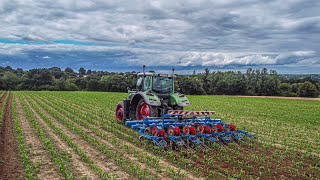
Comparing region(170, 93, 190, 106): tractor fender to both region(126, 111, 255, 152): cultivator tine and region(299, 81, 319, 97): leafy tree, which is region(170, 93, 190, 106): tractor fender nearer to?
region(126, 111, 255, 152): cultivator tine

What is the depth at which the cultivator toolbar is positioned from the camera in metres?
9.52

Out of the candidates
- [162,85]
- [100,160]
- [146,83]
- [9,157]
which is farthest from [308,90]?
[9,157]

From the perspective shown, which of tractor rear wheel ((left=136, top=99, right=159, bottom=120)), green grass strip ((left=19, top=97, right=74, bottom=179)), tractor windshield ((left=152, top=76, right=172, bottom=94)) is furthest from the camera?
tractor windshield ((left=152, top=76, right=172, bottom=94))

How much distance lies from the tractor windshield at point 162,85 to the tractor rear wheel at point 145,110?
86 centimetres

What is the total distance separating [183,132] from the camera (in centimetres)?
1003

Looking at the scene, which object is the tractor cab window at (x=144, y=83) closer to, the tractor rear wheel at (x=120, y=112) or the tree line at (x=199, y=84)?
the tractor rear wheel at (x=120, y=112)

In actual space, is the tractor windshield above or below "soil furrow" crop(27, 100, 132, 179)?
above

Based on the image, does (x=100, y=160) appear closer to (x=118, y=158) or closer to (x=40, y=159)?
(x=118, y=158)

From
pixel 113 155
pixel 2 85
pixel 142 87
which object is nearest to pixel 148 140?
pixel 113 155

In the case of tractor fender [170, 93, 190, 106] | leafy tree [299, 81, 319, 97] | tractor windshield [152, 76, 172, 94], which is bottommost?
leafy tree [299, 81, 319, 97]

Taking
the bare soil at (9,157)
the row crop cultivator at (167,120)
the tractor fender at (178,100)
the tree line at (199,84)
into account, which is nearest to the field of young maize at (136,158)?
the bare soil at (9,157)

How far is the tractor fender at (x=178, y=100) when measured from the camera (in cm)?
1249

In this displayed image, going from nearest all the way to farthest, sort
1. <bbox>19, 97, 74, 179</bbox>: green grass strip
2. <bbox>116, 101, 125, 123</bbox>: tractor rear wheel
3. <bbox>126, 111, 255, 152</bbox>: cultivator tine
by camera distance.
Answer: <bbox>19, 97, 74, 179</bbox>: green grass strip
<bbox>126, 111, 255, 152</bbox>: cultivator tine
<bbox>116, 101, 125, 123</bbox>: tractor rear wheel

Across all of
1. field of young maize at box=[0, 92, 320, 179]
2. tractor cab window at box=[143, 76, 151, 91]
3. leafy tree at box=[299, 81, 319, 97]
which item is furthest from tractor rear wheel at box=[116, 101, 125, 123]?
leafy tree at box=[299, 81, 319, 97]
